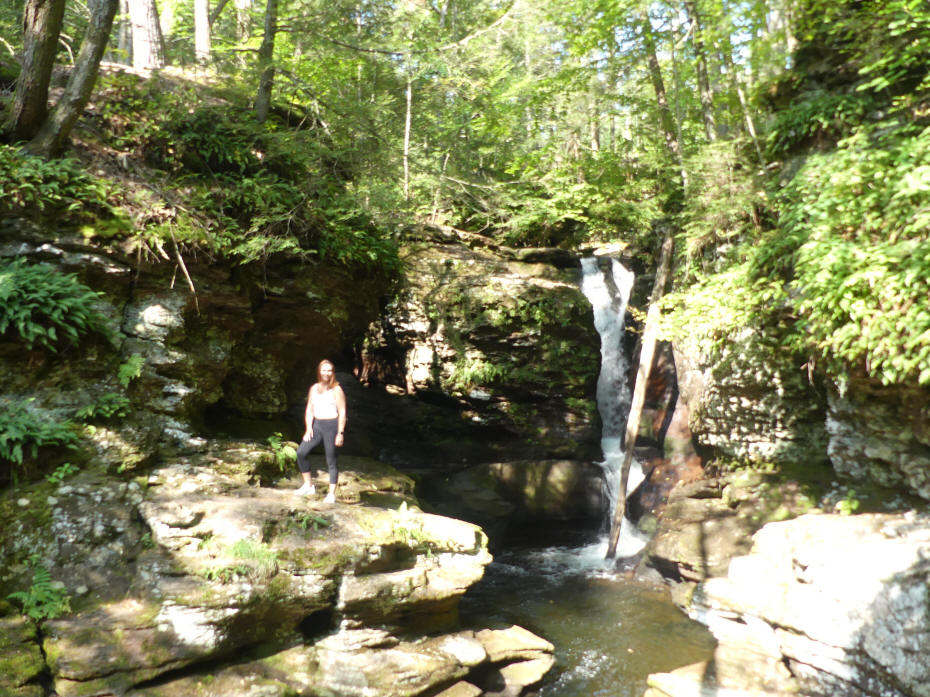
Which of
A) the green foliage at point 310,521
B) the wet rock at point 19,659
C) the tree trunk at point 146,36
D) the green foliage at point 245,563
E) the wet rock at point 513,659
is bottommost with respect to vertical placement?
the wet rock at point 513,659

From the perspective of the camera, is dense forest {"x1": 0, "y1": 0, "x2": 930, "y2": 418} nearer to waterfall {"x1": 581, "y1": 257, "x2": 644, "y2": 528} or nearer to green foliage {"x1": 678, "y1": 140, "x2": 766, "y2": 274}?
green foliage {"x1": 678, "y1": 140, "x2": 766, "y2": 274}

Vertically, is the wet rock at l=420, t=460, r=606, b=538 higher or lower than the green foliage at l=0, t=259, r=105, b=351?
lower

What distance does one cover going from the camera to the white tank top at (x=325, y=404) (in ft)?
25.8

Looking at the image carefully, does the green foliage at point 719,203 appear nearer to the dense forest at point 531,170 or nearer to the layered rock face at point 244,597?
the dense forest at point 531,170

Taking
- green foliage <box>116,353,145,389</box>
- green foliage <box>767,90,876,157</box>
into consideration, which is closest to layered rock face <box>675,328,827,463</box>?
green foliage <box>767,90,876,157</box>

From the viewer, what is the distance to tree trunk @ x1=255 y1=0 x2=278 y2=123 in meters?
9.67

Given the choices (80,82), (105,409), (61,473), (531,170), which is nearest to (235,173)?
(80,82)

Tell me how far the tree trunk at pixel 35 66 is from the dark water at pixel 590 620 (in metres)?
9.80

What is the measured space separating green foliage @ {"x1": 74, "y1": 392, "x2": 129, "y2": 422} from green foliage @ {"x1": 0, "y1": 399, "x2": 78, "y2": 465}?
26 centimetres

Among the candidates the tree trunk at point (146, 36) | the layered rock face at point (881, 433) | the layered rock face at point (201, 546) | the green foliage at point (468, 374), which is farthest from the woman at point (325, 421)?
the tree trunk at point (146, 36)

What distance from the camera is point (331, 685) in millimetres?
5688

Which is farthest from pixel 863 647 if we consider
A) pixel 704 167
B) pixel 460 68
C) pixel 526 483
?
pixel 460 68

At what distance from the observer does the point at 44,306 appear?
6.80 metres

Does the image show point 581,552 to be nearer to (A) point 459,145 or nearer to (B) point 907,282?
(B) point 907,282
